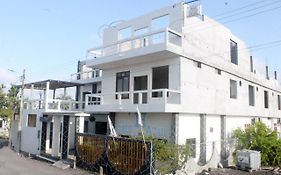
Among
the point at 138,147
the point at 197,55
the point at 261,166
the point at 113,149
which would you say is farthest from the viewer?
the point at 261,166

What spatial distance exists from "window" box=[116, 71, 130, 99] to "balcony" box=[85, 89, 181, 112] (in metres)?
0.51

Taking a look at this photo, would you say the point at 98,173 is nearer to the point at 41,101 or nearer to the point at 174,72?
the point at 174,72

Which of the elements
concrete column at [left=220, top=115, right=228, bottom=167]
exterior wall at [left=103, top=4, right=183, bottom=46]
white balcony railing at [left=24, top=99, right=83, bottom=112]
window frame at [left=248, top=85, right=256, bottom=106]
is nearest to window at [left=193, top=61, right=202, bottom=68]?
exterior wall at [left=103, top=4, right=183, bottom=46]

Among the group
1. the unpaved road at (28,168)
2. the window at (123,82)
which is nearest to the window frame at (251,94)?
the window at (123,82)

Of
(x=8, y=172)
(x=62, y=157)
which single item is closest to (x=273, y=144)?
(x=62, y=157)

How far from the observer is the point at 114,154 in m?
14.5

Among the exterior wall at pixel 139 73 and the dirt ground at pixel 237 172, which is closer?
the dirt ground at pixel 237 172

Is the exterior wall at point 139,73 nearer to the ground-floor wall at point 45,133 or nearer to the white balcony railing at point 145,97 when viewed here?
the white balcony railing at point 145,97

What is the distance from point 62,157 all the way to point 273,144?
15.1 meters

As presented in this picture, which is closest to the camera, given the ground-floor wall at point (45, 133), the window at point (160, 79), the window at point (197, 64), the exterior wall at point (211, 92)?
the exterior wall at point (211, 92)

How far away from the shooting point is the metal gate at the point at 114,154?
12.9 m

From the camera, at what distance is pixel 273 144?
19.1m

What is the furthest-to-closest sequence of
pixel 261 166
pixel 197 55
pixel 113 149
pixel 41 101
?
1. pixel 41 101
2. pixel 261 166
3. pixel 197 55
4. pixel 113 149

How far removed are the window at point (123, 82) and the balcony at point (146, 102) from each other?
1.67 ft
